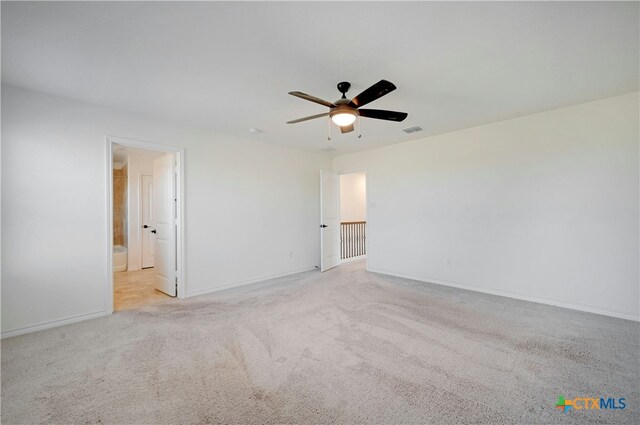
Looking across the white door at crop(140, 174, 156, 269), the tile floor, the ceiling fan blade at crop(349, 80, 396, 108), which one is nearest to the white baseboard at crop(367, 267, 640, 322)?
the ceiling fan blade at crop(349, 80, 396, 108)

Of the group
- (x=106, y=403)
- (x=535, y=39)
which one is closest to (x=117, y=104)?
(x=106, y=403)

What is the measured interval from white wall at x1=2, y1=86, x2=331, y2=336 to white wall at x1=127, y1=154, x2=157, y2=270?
279 cm

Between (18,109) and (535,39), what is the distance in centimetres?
477

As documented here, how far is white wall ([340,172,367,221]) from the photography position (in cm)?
833

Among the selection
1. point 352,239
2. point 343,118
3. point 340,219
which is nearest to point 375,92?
point 343,118

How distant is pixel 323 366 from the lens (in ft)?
7.14

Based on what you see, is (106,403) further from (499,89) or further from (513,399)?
(499,89)

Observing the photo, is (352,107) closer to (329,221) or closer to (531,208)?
(531,208)

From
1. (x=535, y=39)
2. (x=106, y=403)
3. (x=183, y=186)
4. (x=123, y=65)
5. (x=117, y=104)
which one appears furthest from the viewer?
→ (x=183, y=186)

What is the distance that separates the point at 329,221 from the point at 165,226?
3042mm

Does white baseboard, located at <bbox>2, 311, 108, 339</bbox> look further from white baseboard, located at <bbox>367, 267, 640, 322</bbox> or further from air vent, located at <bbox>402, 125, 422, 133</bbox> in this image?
air vent, located at <bbox>402, 125, 422, 133</bbox>

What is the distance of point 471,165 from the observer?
14.1 feet

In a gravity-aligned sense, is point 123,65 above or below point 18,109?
above

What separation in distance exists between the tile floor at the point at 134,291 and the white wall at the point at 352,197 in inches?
203
